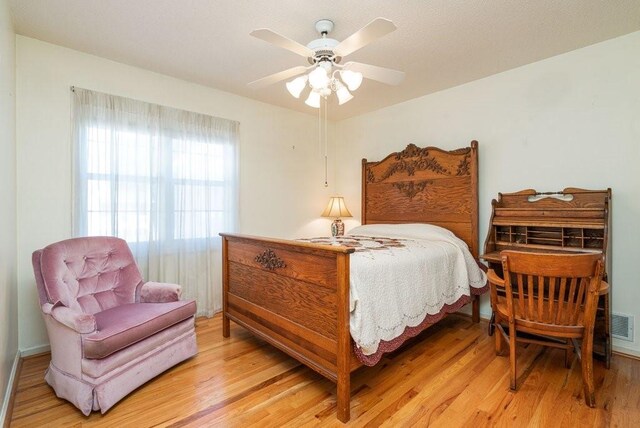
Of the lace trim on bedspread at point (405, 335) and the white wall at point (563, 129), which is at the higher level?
the white wall at point (563, 129)

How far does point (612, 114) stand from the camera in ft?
7.97

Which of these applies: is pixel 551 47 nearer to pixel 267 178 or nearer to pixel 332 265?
pixel 332 265

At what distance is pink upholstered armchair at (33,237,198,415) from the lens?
1750 mm

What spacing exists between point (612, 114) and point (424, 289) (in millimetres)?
2048

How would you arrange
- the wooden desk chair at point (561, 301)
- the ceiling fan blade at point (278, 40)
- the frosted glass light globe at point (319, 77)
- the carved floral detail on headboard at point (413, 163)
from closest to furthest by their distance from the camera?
1. the ceiling fan blade at point (278, 40)
2. the wooden desk chair at point (561, 301)
3. the frosted glass light globe at point (319, 77)
4. the carved floral detail on headboard at point (413, 163)

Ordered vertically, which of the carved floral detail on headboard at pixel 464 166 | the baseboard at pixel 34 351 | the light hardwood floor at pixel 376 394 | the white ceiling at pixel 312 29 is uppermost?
the white ceiling at pixel 312 29

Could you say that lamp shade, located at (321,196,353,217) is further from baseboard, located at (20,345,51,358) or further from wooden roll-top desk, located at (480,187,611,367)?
baseboard, located at (20,345,51,358)

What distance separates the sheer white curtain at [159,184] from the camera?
2.64 metres

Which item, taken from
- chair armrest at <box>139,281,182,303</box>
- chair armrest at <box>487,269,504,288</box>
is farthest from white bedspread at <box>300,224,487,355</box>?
chair armrest at <box>139,281,182,303</box>

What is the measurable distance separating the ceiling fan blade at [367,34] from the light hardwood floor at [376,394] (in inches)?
82.4

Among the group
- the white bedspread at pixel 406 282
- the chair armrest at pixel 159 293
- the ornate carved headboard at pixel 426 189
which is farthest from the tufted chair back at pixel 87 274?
the ornate carved headboard at pixel 426 189

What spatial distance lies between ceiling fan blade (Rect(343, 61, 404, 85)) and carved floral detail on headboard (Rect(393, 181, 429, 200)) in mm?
1673

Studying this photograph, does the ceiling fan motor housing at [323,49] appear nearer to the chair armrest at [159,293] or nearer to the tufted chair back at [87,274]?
the chair armrest at [159,293]

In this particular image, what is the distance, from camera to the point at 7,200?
1910 millimetres
